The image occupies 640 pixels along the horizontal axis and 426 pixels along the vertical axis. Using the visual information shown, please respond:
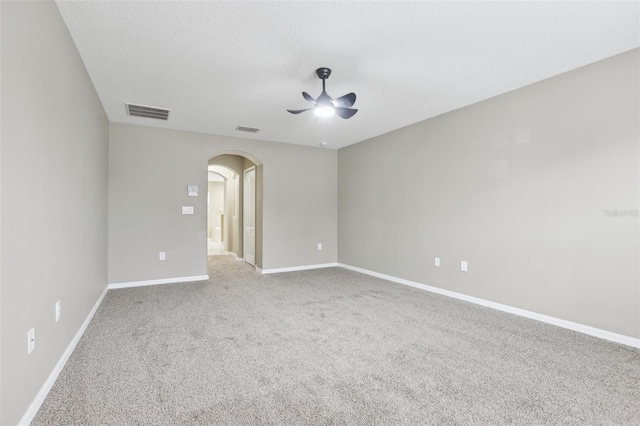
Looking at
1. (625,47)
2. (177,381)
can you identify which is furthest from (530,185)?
(177,381)

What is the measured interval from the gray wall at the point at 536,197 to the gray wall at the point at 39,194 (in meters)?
4.13

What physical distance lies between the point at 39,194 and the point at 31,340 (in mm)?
803

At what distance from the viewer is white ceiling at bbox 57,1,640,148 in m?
2.20

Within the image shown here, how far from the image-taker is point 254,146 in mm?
5812

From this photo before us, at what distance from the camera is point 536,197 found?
11.0ft

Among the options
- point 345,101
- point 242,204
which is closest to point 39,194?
point 345,101

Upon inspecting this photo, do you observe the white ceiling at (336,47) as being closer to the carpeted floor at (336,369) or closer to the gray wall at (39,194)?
the gray wall at (39,194)

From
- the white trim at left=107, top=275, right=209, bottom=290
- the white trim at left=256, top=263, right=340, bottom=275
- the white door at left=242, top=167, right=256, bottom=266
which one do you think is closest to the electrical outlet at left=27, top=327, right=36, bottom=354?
the white trim at left=107, top=275, right=209, bottom=290

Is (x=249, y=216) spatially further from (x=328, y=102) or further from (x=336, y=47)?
(x=336, y=47)

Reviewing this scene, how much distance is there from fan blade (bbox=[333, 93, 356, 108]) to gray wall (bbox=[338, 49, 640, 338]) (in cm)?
185

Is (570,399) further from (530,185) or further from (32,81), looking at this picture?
(32,81)

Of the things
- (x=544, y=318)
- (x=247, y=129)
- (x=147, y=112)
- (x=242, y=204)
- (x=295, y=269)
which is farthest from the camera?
(x=242, y=204)

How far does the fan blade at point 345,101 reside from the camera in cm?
301

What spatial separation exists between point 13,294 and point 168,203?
380 centimetres
